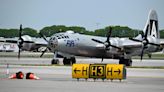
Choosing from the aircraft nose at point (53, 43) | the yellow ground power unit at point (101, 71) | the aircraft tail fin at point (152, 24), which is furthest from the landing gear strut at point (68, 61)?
the yellow ground power unit at point (101, 71)

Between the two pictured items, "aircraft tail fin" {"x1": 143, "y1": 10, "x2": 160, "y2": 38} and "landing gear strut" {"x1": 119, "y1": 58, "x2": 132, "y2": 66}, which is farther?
"aircraft tail fin" {"x1": 143, "y1": 10, "x2": 160, "y2": 38}

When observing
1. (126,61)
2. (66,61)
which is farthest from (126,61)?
(66,61)

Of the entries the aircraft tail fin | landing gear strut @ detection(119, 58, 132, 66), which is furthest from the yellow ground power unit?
the aircraft tail fin

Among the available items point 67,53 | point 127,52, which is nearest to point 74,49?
point 67,53

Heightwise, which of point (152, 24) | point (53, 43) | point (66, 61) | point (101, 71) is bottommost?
point (101, 71)

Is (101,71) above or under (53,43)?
under

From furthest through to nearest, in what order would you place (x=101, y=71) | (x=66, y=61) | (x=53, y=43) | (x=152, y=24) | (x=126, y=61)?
(x=152, y=24)
(x=66, y=61)
(x=126, y=61)
(x=53, y=43)
(x=101, y=71)

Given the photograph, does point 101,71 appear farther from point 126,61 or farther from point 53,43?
point 126,61

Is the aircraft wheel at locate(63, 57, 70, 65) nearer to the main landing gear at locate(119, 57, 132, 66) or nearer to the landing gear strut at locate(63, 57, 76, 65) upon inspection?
the landing gear strut at locate(63, 57, 76, 65)

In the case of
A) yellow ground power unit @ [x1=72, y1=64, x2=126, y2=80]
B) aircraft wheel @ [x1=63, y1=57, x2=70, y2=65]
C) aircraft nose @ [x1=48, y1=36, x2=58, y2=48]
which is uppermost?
aircraft nose @ [x1=48, y1=36, x2=58, y2=48]

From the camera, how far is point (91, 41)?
5741 centimetres

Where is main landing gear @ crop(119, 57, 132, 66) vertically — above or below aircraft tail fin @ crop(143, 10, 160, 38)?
below

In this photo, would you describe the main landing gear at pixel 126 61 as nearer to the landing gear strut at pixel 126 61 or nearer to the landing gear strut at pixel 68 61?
the landing gear strut at pixel 126 61

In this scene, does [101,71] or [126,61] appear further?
[126,61]
